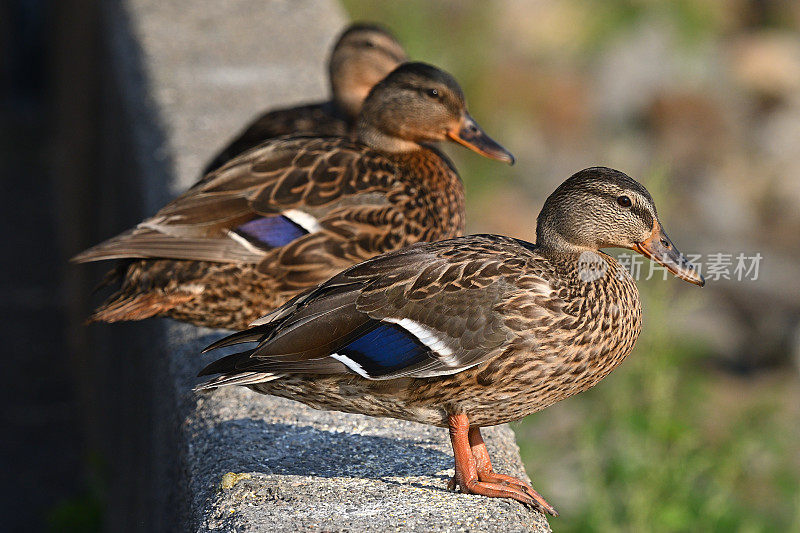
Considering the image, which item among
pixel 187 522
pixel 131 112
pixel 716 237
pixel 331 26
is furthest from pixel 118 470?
pixel 716 237

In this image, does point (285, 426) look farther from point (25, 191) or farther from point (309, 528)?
point (25, 191)

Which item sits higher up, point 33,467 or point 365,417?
point 365,417

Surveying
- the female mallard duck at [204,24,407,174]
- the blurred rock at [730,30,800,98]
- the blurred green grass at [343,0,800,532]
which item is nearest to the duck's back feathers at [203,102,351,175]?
the female mallard duck at [204,24,407,174]

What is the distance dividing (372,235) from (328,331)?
107 cm

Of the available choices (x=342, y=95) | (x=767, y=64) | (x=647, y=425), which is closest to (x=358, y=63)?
(x=342, y=95)

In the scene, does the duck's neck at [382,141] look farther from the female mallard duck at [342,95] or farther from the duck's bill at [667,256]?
the duck's bill at [667,256]

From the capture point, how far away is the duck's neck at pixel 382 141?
451cm

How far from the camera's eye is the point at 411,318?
3.00 m

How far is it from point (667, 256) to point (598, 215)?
25 centimetres

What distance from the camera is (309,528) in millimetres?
2789

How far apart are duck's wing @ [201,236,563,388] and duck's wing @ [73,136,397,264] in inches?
34.1

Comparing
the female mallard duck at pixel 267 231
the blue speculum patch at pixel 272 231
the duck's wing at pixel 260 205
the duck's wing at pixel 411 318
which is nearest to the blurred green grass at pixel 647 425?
the female mallard duck at pixel 267 231

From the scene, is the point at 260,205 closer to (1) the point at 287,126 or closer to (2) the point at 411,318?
(1) the point at 287,126

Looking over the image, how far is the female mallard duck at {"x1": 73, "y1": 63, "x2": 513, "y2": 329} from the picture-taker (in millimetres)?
3877
